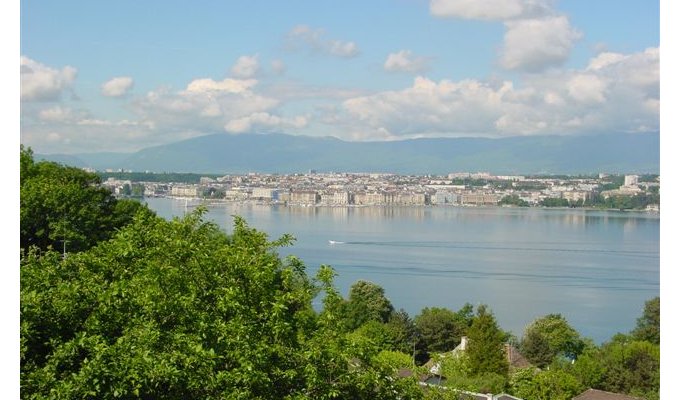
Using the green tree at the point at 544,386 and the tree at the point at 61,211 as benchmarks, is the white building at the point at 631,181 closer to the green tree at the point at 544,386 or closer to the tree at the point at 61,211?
the green tree at the point at 544,386

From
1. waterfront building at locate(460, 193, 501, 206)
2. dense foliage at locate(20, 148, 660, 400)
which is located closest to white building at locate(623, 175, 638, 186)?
waterfront building at locate(460, 193, 501, 206)

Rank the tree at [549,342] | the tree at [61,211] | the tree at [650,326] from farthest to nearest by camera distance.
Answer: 1. the tree at [650,326]
2. the tree at [549,342]
3. the tree at [61,211]

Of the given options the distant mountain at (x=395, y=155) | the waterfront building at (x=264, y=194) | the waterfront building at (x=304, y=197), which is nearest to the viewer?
the waterfront building at (x=264, y=194)

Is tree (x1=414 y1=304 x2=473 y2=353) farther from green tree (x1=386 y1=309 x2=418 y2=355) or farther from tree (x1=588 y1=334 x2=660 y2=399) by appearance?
tree (x1=588 y1=334 x2=660 y2=399)

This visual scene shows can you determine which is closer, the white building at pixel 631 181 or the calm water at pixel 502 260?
the calm water at pixel 502 260

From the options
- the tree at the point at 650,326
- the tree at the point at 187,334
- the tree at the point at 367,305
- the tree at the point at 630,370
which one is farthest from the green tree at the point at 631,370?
the tree at the point at 187,334

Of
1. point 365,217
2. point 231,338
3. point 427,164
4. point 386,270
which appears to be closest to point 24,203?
point 231,338
